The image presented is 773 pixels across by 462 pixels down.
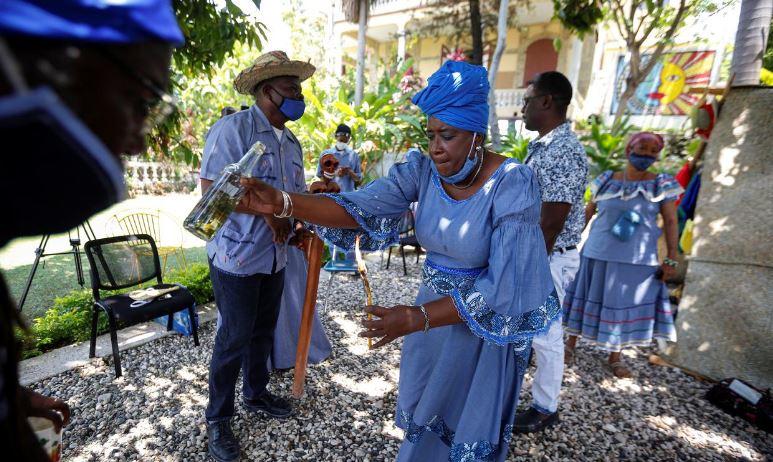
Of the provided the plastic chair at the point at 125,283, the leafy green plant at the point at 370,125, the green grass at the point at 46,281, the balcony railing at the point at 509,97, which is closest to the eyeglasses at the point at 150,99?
the plastic chair at the point at 125,283

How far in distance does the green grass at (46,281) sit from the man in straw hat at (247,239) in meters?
3.59

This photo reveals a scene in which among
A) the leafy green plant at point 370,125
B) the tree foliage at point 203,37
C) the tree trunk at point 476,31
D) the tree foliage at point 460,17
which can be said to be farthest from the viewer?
the tree foliage at point 460,17

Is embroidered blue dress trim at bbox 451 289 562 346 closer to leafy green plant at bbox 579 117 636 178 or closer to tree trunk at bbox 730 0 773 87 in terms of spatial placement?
tree trunk at bbox 730 0 773 87

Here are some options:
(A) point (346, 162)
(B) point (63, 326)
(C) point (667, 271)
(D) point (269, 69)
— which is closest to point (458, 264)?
(D) point (269, 69)

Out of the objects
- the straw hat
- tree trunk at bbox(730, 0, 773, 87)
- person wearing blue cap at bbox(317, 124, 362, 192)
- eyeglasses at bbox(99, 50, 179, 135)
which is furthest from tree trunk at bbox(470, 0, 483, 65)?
eyeglasses at bbox(99, 50, 179, 135)

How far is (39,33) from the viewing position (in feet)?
1.57

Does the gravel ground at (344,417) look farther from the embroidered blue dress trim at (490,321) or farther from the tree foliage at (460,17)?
the tree foliage at (460,17)

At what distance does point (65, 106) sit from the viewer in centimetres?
52

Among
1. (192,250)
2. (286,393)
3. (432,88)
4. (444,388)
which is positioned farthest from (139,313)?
(192,250)

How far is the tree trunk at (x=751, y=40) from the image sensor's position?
340 centimetres

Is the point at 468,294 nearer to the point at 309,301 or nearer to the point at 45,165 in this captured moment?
the point at 309,301

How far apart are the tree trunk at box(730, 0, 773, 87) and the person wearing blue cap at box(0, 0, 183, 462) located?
14.9ft

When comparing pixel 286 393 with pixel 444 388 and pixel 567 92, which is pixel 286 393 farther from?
pixel 567 92

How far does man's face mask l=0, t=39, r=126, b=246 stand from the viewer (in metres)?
0.48
